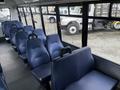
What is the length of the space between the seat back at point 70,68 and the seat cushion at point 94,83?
0.07 meters

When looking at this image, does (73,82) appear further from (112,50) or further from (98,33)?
(98,33)

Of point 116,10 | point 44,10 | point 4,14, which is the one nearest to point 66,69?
point 116,10

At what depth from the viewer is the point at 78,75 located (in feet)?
6.63

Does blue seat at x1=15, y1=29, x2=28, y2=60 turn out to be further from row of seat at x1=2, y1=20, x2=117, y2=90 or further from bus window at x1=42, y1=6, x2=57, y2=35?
bus window at x1=42, y1=6, x2=57, y2=35

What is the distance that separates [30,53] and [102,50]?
4.87 ft

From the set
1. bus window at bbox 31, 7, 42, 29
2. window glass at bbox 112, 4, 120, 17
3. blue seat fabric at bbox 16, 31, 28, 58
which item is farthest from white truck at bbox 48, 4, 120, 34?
blue seat fabric at bbox 16, 31, 28, 58

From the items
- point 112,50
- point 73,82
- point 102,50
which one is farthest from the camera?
point 102,50

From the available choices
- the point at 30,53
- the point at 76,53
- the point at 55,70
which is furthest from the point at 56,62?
the point at 30,53

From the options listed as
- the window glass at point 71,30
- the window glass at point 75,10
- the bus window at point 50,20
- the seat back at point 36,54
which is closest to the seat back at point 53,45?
the seat back at point 36,54

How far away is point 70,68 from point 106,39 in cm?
107

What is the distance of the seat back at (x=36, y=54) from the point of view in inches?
95.3

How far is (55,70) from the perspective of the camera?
5.49 feet

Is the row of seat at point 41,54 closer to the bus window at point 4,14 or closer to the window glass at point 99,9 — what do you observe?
the window glass at point 99,9

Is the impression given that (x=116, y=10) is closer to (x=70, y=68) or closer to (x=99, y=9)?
(x=99, y=9)
